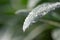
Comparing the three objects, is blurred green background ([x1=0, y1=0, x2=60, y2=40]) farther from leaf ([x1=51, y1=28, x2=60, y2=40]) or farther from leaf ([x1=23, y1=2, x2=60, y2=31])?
leaf ([x1=23, y1=2, x2=60, y2=31])

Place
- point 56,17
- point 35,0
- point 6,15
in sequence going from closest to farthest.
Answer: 1. point 56,17
2. point 35,0
3. point 6,15

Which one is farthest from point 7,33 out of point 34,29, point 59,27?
point 59,27

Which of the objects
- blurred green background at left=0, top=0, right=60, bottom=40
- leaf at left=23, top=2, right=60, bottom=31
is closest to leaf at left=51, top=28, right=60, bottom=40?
blurred green background at left=0, top=0, right=60, bottom=40

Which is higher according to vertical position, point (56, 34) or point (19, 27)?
point (19, 27)

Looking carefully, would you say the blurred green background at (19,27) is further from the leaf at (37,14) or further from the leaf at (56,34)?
the leaf at (37,14)

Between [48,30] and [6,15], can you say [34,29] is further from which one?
[6,15]

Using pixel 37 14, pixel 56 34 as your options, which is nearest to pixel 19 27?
pixel 56 34

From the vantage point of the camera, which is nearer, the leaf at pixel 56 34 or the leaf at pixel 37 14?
the leaf at pixel 37 14

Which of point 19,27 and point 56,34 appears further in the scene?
point 19,27

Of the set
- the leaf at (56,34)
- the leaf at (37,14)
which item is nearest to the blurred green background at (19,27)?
the leaf at (56,34)

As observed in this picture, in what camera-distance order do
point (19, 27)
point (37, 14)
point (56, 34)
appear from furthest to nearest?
1. point (19, 27)
2. point (56, 34)
3. point (37, 14)

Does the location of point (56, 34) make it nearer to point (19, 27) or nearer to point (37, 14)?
point (19, 27)
